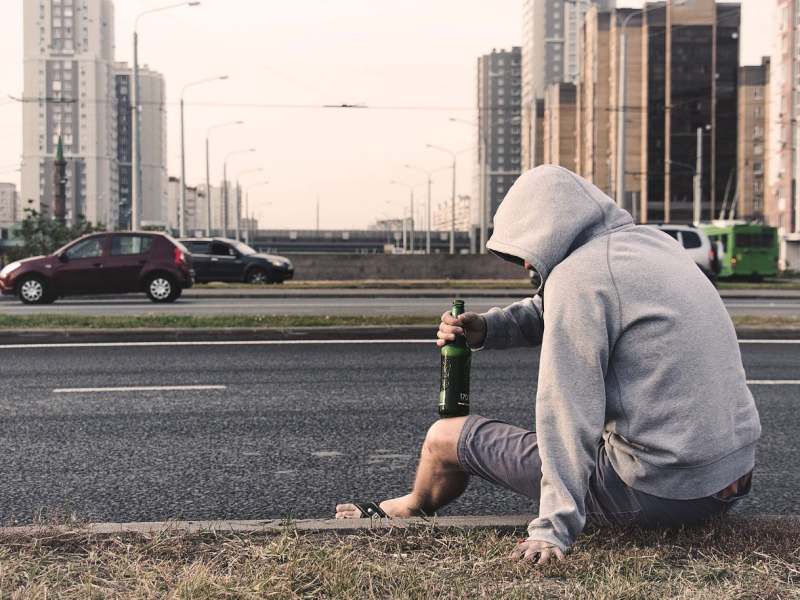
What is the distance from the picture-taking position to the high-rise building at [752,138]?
287ft

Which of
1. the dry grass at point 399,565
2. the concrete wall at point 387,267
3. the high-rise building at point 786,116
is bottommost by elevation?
the dry grass at point 399,565

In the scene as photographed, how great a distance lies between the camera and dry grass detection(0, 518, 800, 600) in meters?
2.57

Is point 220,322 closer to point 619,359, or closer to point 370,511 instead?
point 370,511

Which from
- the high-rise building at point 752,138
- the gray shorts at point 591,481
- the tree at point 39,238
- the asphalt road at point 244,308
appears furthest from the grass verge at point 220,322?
the high-rise building at point 752,138

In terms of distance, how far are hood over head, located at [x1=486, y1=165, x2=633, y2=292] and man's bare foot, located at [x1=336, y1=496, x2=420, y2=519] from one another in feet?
3.50

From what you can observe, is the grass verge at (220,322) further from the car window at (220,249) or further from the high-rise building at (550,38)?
the high-rise building at (550,38)

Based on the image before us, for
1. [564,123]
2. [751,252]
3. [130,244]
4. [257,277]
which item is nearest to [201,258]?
[257,277]

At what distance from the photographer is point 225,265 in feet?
89.0

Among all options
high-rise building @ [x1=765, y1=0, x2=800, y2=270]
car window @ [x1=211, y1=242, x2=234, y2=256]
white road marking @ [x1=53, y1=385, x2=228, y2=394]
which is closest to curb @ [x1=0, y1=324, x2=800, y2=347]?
white road marking @ [x1=53, y1=385, x2=228, y2=394]

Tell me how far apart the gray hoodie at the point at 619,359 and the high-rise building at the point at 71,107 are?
161 m

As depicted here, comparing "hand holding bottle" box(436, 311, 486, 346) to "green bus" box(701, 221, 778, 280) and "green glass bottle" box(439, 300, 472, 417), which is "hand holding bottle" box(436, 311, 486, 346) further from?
"green bus" box(701, 221, 778, 280)

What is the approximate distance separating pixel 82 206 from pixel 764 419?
16323cm

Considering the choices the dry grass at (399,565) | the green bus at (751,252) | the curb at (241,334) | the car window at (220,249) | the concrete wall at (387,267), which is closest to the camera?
the dry grass at (399,565)

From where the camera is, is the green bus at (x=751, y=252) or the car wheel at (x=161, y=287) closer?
the car wheel at (x=161, y=287)
